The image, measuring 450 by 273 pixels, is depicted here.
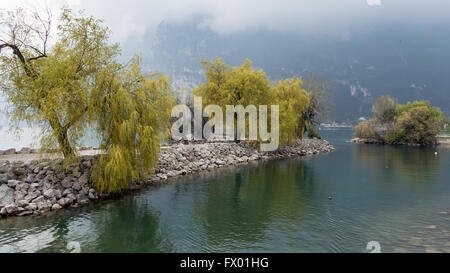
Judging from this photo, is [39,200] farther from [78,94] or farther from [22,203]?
[78,94]

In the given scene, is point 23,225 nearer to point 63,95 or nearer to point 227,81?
point 63,95

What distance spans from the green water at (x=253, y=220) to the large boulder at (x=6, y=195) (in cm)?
173

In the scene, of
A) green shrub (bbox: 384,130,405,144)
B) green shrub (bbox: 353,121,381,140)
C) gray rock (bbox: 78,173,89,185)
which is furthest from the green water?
green shrub (bbox: 353,121,381,140)

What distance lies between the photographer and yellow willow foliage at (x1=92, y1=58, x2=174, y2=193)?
19.4 meters

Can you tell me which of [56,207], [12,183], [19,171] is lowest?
[56,207]

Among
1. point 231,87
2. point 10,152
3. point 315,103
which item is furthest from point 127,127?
point 315,103

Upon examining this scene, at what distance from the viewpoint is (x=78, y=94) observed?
19.0 meters

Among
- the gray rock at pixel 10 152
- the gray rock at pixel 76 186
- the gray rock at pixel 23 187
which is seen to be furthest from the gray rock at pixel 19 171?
the gray rock at pixel 10 152

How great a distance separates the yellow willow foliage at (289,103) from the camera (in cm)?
4753

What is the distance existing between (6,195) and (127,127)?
816cm

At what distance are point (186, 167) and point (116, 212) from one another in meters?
13.8

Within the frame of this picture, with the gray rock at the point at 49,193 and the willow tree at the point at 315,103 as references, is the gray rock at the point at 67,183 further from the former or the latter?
the willow tree at the point at 315,103

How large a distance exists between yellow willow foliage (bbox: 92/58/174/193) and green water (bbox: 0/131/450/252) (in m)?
2.15
